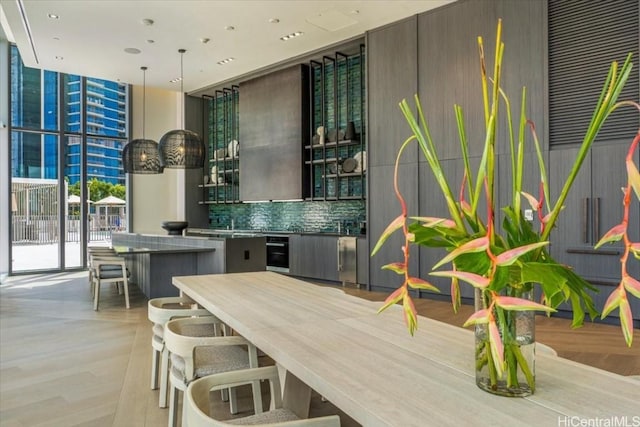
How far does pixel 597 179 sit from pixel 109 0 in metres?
6.05

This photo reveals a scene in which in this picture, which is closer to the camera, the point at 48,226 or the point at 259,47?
the point at 259,47

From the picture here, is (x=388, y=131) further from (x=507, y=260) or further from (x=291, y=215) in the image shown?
(x=507, y=260)

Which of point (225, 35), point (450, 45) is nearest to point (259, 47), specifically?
point (225, 35)

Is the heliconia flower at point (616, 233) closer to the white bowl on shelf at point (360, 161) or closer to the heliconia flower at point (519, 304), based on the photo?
the heliconia flower at point (519, 304)

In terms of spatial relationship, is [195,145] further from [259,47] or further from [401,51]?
[401,51]

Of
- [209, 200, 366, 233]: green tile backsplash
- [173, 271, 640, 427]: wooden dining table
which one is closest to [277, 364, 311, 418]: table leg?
[173, 271, 640, 427]: wooden dining table

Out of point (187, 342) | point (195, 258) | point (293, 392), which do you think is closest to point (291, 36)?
point (195, 258)

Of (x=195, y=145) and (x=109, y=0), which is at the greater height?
(x=109, y=0)

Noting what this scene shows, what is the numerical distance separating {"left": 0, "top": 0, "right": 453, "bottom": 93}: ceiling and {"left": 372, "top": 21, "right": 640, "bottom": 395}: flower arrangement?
5.33 meters

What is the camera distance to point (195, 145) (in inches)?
259

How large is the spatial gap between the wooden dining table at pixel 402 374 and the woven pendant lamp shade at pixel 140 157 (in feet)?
18.2

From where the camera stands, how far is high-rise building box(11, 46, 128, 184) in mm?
9227

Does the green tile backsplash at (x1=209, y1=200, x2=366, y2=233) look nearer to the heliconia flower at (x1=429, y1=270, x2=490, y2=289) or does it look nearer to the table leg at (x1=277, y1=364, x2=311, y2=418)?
the table leg at (x1=277, y1=364, x2=311, y2=418)

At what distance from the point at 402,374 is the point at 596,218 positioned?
171 inches
